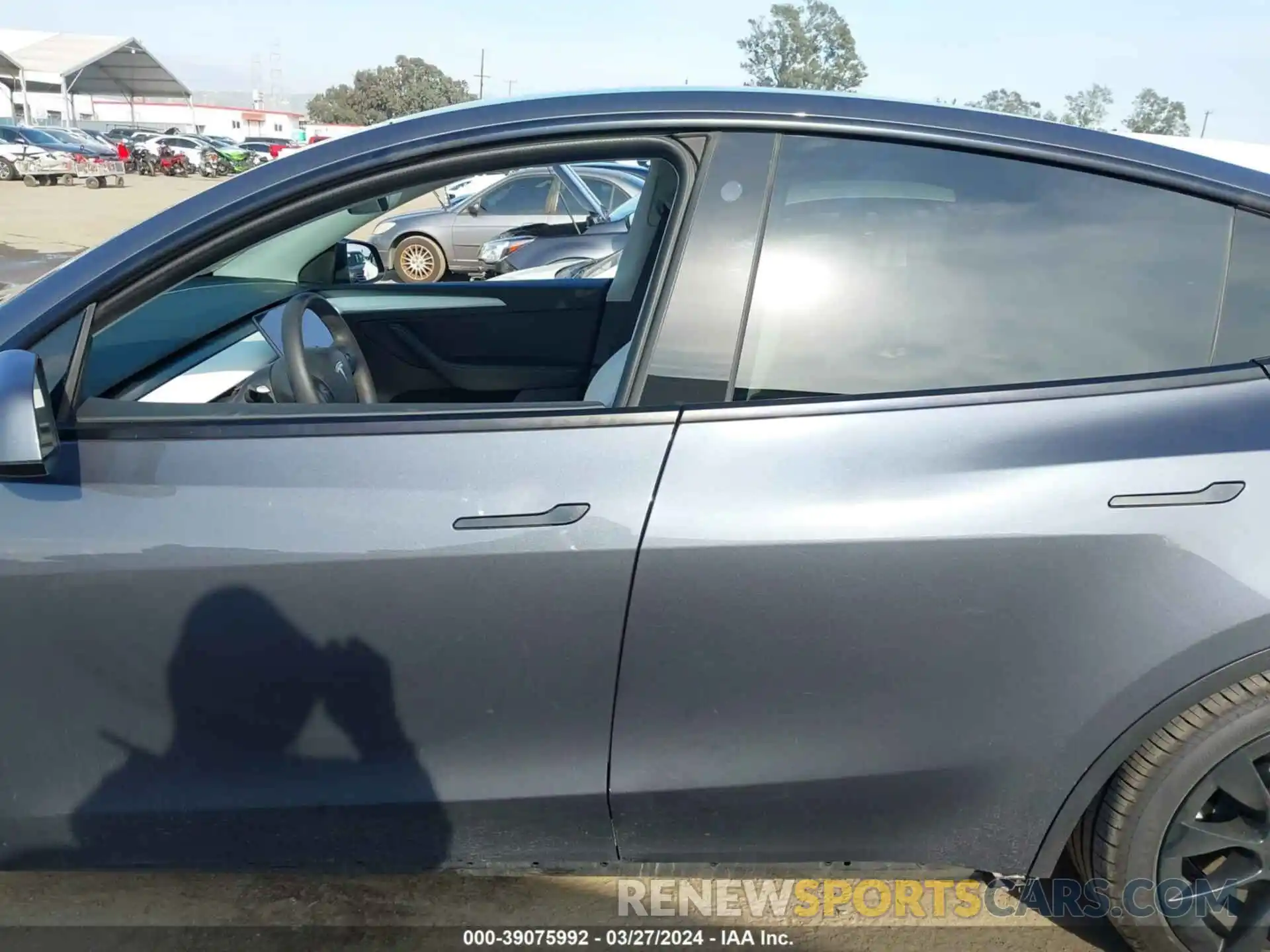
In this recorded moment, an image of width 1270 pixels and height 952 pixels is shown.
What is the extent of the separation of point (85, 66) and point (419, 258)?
48674 mm

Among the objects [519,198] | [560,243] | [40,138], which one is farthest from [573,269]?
[40,138]

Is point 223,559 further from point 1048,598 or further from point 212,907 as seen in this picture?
point 1048,598

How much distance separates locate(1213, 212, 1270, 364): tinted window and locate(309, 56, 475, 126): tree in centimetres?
7755

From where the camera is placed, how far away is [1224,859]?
190 cm

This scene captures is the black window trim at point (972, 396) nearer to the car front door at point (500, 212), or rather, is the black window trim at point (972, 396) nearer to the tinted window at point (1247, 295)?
the tinted window at point (1247, 295)

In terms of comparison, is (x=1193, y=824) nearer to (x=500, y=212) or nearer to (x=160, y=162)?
(x=500, y=212)

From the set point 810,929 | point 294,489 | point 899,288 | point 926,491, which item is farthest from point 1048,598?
point 294,489

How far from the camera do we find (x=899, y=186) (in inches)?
68.0

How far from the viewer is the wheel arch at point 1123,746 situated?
1.63m

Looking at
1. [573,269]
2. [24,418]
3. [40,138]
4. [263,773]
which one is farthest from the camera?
[40,138]

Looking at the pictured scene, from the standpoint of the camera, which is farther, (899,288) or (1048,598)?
(899,288)

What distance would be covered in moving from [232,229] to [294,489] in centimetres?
47

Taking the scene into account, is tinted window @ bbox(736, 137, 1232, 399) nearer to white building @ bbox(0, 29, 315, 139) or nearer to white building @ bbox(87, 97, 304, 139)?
white building @ bbox(0, 29, 315, 139)

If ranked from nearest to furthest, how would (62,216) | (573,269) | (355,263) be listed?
(355,263)
(573,269)
(62,216)
